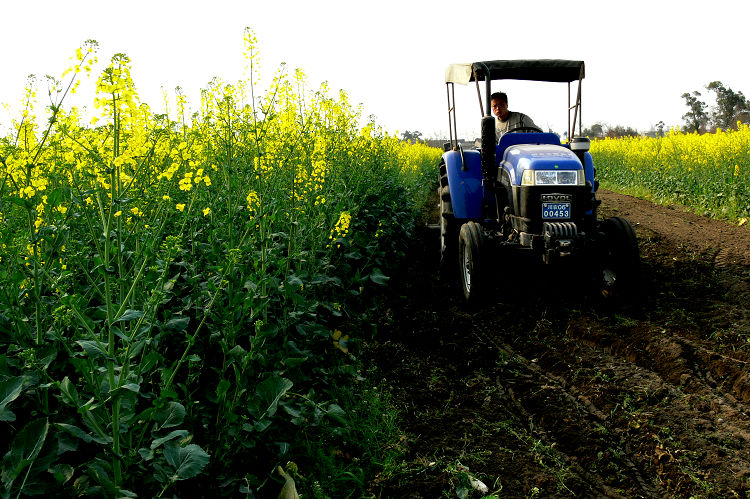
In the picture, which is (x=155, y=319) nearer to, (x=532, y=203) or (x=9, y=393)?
(x=9, y=393)

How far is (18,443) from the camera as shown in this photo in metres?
1.70

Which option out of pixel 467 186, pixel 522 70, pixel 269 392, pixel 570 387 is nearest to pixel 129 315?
pixel 269 392

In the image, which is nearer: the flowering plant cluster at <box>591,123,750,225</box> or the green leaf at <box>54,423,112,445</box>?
the green leaf at <box>54,423,112,445</box>

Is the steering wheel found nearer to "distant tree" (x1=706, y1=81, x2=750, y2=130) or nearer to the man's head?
the man's head

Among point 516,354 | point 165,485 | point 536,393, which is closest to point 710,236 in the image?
point 516,354

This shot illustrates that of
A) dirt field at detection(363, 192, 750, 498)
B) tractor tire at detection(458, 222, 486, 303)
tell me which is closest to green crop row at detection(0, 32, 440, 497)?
dirt field at detection(363, 192, 750, 498)

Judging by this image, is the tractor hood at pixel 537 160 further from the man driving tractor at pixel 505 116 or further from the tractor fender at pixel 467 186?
the man driving tractor at pixel 505 116

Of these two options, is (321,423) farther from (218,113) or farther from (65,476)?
(218,113)

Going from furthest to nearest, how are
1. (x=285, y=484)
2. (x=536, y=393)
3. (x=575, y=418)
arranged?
(x=536, y=393) < (x=575, y=418) < (x=285, y=484)

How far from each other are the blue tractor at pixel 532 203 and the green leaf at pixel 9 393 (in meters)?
3.75

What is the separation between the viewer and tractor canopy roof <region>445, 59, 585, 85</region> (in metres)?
5.60

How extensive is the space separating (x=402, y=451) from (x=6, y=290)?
6.24 feet

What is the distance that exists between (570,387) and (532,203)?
1772 millimetres

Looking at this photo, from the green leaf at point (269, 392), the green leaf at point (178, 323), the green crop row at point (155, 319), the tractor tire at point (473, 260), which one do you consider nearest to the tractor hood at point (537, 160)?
the tractor tire at point (473, 260)
